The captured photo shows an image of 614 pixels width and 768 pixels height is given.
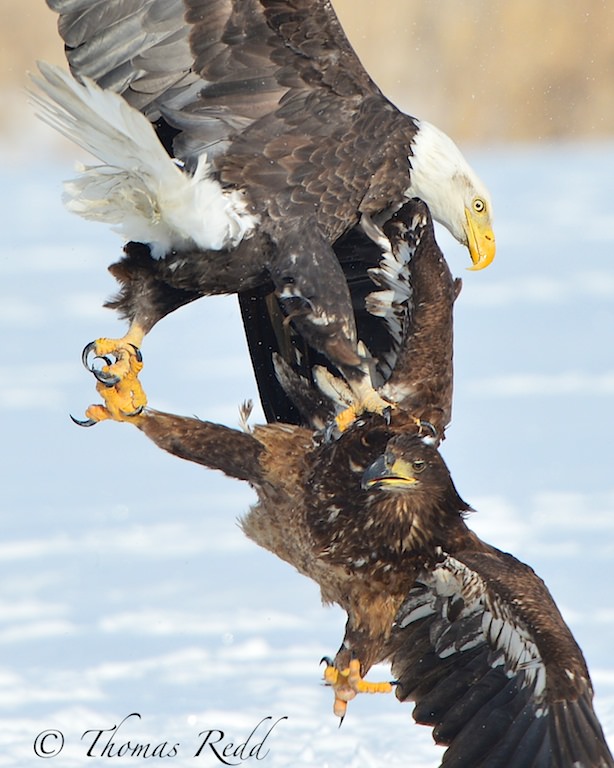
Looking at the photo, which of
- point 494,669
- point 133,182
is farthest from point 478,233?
point 494,669

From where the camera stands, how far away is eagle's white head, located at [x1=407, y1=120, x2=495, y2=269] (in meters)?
5.30

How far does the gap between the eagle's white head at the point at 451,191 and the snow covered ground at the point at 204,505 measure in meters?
1.47

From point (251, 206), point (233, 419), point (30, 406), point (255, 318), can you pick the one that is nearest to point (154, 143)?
point (251, 206)

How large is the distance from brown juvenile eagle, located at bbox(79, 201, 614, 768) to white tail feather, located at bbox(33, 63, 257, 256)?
23.4 inches

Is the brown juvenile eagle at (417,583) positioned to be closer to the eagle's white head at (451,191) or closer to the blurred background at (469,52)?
the eagle's white head at (451,191)

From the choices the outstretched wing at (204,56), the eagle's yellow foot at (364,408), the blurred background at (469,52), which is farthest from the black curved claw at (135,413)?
the blurred background at (469,52)

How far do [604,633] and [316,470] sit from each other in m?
1.47

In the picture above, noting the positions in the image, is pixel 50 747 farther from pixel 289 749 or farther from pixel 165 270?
pixel 165 270

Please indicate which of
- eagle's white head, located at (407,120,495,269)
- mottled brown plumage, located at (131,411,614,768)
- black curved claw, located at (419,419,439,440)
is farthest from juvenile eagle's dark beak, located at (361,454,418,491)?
eagle's white head, located at (407,120,495,269)

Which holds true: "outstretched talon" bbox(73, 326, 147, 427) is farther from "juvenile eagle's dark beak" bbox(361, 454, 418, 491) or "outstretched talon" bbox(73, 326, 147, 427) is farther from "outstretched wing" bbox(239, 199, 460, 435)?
"juvenile eagle's dark beak" bbox(361, 454, 418, 491)

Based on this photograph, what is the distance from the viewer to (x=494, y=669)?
475cm

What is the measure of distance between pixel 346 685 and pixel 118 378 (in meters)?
1.21

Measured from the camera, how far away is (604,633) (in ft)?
18.5

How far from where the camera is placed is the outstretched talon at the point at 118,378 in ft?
16.3
